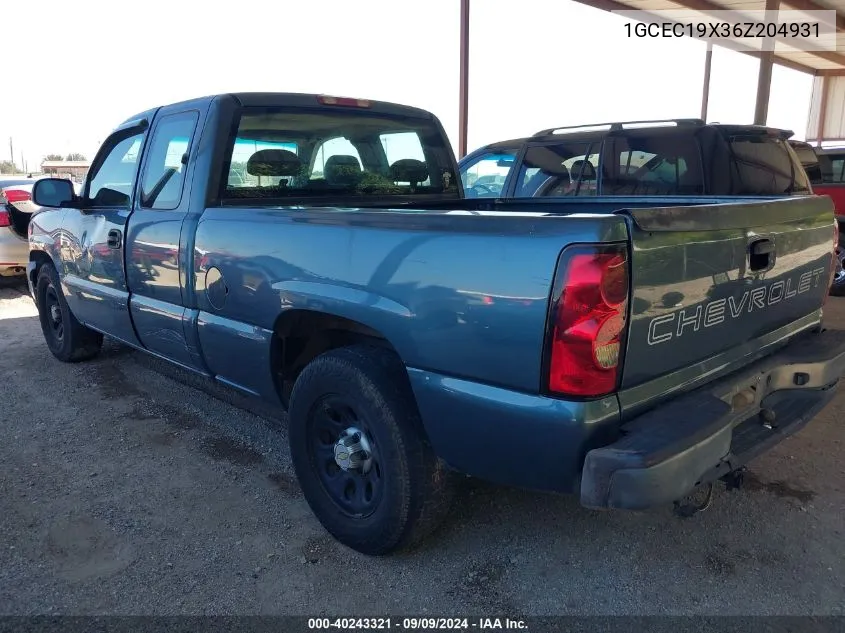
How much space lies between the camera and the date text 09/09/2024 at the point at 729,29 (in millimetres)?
16031

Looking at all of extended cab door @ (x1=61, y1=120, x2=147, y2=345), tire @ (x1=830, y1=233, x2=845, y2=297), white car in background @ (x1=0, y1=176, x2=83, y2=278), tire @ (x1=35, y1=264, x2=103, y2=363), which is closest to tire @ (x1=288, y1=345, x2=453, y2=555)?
extended cab door @ (x1=61, y1=120, x2=147, y2=345)

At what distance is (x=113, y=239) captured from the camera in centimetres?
396

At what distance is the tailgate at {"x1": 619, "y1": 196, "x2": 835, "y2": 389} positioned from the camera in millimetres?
1938

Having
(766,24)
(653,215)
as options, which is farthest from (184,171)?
(766,24)

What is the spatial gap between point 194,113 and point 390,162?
1185 millimetres

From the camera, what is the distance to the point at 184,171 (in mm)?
3422

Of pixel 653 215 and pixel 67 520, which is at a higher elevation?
pixel 653 215

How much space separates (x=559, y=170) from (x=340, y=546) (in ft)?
14.9

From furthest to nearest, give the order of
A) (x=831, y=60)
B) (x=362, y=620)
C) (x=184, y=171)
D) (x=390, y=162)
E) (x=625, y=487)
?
(x=831, y=60)
(x=390, y=162)
(x=184, y=171)
(x=362, y=620)
(x=625, y=487)

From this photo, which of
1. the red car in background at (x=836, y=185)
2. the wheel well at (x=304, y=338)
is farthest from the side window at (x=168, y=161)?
the red car in background at (x=836, y=185)

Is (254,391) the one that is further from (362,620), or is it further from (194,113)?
(194,113)

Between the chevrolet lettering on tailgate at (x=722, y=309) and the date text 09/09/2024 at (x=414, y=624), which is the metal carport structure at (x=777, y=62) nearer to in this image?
the chevrolet lettering on tailgate at (x=722, y=309)

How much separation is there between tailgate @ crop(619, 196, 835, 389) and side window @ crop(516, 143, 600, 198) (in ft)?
10.6

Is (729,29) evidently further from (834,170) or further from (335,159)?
(335,159)
